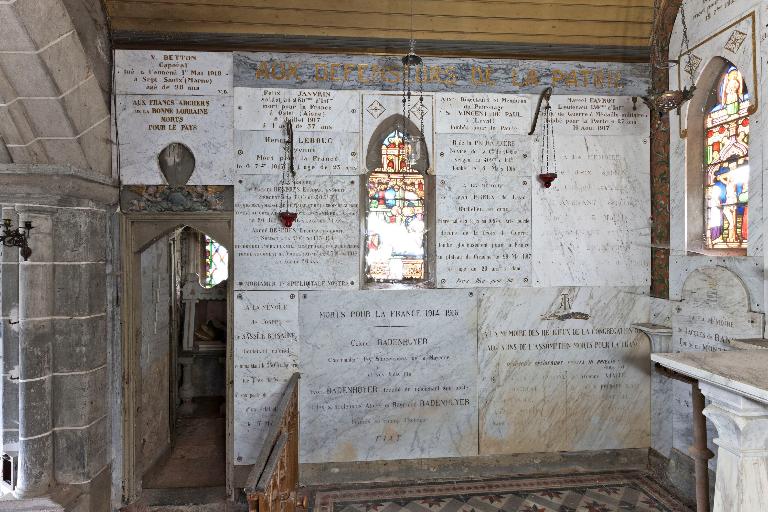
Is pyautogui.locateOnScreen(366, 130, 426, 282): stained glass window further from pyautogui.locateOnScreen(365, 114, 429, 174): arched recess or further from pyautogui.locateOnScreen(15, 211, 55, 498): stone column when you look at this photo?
pyautogui.locateOnScreen(15, 211, 55, 498): stone column

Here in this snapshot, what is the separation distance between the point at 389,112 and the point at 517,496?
4039mm

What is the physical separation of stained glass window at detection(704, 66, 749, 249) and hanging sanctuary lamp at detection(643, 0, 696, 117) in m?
0.33

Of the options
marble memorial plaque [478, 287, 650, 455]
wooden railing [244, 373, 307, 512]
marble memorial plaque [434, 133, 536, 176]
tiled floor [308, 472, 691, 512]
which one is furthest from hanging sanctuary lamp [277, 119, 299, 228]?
tiled floor [308, 472, 691, 512]

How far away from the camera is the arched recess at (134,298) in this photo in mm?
4684

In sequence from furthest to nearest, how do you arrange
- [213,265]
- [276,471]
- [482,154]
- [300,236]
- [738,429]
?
1. [213,265]
2. [482,154]
3. [300,236]
4. [276,471]
5. [738,429]

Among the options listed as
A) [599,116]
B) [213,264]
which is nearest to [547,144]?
[599,116]

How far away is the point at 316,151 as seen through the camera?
4.83 metres

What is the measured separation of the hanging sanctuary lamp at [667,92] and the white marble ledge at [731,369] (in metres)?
2.43

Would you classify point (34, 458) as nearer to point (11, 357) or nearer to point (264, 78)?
point (11, 357)

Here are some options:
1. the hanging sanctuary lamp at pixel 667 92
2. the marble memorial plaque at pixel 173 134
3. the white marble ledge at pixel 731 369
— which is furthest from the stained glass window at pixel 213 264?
the white marble ledge at pixel 731 369

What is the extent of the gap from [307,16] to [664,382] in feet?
17.5

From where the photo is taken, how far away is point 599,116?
201 inches

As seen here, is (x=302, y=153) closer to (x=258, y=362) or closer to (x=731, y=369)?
(x=258, y=362)

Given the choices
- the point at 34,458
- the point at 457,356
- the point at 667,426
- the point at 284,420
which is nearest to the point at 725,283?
the point at 667,426
